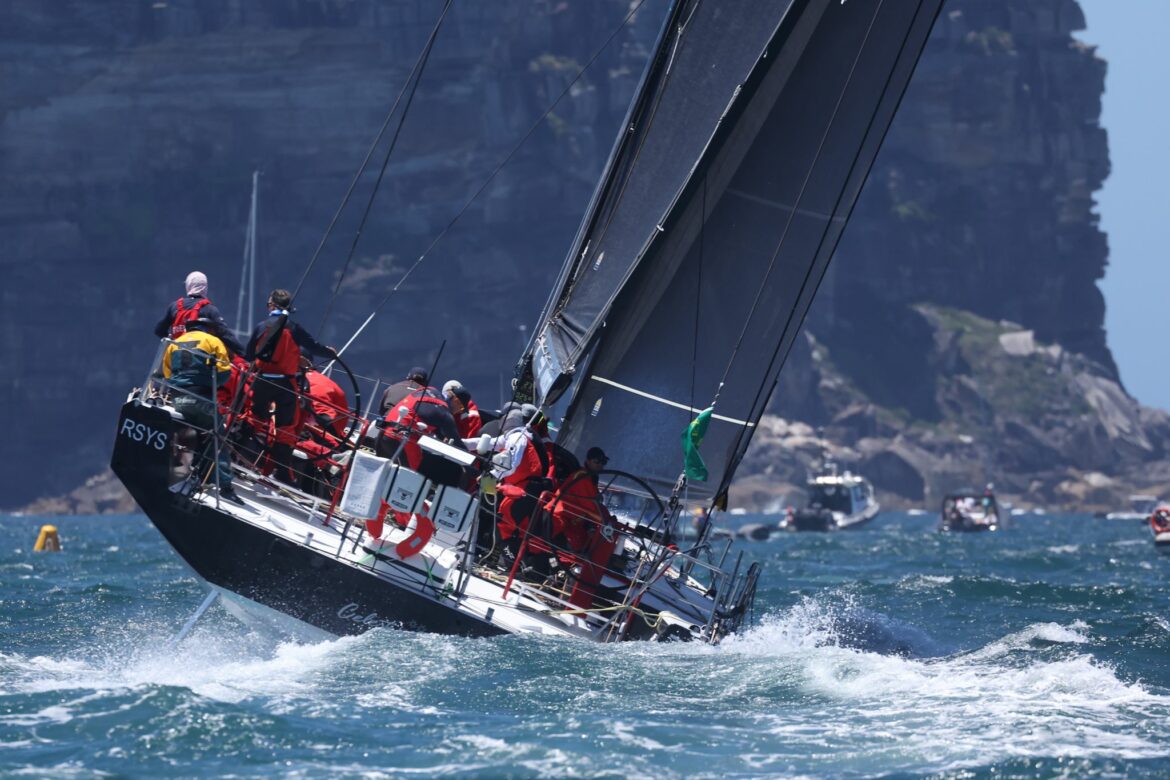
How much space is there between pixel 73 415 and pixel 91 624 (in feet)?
284

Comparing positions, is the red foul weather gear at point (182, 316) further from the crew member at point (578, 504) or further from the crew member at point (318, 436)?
the crew member at point (578, 504)

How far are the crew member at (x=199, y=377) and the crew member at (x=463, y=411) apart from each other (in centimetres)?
182

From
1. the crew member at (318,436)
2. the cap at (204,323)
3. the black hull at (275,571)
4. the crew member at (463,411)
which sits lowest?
the black hull at (275,571)

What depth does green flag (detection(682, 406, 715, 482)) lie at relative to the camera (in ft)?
40.3

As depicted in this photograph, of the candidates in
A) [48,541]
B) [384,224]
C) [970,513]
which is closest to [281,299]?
[48,541]

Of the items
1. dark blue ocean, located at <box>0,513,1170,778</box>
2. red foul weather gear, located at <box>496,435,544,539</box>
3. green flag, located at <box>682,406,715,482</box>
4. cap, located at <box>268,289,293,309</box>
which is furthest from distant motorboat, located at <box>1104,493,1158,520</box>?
cap, located at <box>268,289,293,309</box>

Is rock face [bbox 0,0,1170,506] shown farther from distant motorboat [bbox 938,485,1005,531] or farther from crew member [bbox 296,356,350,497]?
crew member [bbox 296,356,350,497]

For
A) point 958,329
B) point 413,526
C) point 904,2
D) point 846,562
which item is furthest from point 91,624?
point 958,329

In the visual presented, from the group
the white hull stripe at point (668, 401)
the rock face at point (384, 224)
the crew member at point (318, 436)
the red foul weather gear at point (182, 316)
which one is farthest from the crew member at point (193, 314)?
the rock face at point (384, 224)

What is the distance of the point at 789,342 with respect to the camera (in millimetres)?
13805

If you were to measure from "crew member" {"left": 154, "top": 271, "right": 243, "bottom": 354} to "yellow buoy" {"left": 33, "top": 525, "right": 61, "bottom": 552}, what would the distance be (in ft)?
67.6

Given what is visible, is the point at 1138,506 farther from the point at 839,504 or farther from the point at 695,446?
the point at 695,446

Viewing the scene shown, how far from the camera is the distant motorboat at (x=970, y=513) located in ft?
213

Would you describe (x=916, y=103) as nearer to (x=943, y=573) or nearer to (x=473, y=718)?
(x=943, y=573)
